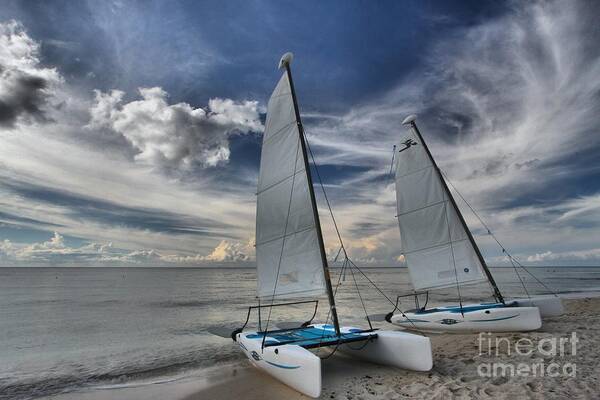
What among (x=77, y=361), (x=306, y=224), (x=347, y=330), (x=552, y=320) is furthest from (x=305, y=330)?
(x=552, y=320)

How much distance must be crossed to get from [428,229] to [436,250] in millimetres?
898

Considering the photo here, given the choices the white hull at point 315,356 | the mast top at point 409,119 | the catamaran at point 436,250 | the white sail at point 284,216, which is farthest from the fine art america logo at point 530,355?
the mast top at point 409,119

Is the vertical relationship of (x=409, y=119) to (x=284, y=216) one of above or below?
above

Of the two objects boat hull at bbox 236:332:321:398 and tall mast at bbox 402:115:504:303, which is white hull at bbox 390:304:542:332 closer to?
tall mast at bbox 402:115:504:303

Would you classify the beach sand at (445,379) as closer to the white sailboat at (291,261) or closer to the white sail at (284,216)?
the white sailboat at (291,261)

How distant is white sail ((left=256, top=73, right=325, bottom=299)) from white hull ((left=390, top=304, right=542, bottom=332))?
249 inches

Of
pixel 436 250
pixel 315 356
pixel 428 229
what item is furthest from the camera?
pixel 428 229

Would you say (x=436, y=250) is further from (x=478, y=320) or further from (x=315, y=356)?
(x=315, y=356)

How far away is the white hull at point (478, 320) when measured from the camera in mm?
10234

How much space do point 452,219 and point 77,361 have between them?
14702 millimetres

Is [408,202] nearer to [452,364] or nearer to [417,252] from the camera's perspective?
[417,252]

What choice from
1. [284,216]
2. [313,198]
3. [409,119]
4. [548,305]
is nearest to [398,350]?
[313,198]

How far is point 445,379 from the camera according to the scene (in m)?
6.88

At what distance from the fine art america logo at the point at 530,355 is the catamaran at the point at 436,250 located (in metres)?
1.17
